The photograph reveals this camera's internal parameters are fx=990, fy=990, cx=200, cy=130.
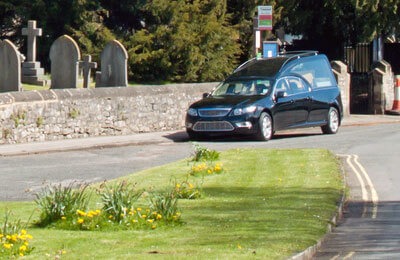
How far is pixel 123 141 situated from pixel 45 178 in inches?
260

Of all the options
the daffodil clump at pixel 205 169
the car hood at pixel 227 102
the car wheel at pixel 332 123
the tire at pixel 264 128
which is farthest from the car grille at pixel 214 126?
the daffodil clump at pixel 205 169

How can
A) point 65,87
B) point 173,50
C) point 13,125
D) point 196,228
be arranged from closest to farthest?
point 196,228
point 13,125
point 65,87
point 173,50

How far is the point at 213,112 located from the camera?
24031mm

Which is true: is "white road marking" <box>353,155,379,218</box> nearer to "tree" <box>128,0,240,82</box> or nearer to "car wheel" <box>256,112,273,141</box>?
"car wheel" <box>256,112,273,141</box>

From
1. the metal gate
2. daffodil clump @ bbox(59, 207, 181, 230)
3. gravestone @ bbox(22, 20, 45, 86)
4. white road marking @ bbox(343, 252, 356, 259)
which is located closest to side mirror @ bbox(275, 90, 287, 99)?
gravestone @ bbox(22, 20, 45, 86)

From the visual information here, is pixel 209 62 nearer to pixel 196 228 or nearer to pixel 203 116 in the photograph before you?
pixel 203 116

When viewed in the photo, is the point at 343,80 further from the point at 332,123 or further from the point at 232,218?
the point at 232,218

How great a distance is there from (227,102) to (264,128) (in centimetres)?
111

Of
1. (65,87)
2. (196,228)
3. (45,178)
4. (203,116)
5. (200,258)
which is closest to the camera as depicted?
(200,258)

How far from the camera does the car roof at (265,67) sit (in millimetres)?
25320

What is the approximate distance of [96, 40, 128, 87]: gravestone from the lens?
26.1 meters

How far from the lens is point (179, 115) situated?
2680 centimetres

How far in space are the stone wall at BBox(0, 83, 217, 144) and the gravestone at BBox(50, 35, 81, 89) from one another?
56.0 inches

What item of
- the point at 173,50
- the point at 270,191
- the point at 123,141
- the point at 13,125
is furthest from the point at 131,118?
the point at 270,191
